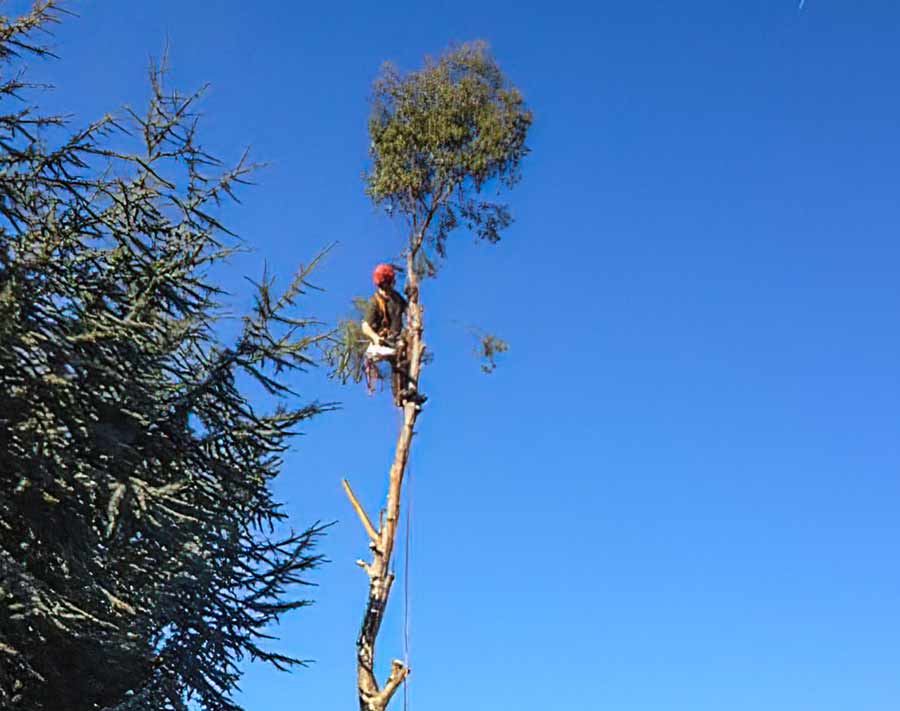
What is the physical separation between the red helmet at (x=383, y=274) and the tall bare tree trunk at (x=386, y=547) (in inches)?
16.6

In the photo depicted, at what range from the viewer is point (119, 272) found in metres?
12.0

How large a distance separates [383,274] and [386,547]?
2.53 m

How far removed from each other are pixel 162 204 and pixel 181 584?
153 inches

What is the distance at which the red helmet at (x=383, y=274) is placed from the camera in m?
11.5

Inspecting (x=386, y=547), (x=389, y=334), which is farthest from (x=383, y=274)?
(x=386, y=547)

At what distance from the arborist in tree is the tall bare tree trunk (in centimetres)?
6

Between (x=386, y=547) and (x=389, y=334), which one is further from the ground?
(x=389, y=334)

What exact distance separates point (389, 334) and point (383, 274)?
0.57 m

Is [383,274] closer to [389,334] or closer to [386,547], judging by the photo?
[389,334]

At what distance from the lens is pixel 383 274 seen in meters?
11.5

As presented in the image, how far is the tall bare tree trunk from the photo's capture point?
419 inches

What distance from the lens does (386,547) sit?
11.2 metres

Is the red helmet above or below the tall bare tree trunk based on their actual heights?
above

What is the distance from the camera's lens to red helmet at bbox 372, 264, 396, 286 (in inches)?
454
